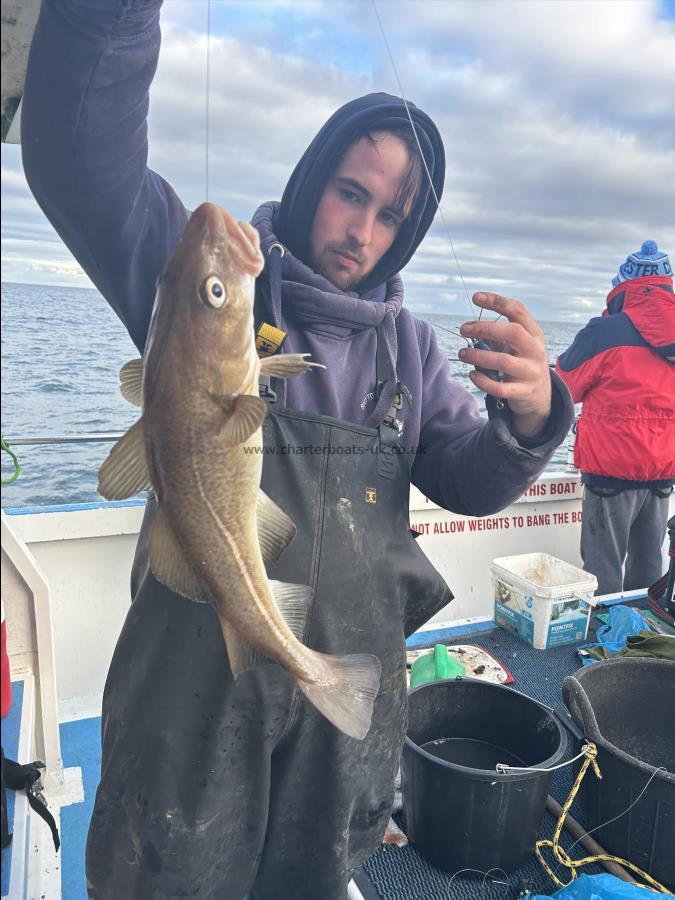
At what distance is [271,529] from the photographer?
4.98 ft

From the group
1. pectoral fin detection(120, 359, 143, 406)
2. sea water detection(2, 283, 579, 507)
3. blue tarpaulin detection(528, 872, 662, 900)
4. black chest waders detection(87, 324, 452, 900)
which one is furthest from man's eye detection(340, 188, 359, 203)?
sea water detection(2, 283, 579, 507)

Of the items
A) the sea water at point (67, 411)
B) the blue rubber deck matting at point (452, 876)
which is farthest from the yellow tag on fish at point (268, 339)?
the sea water at point (67, 411)

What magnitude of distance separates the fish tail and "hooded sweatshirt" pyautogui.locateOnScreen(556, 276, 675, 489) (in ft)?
16.3

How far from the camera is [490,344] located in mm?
1889

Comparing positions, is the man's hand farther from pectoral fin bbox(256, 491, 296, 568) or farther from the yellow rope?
the yellow rope

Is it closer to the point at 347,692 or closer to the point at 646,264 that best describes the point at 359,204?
the point at 347,692

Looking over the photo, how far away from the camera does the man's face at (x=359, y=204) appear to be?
2.13 m

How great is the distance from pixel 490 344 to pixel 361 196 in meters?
0.69

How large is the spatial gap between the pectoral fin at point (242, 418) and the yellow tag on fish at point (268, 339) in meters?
0.61

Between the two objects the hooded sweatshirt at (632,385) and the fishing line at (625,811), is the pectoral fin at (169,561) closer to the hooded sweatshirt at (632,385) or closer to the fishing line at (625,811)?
the fishing line at (625,811)

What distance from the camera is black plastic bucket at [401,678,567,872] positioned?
271 centimetres

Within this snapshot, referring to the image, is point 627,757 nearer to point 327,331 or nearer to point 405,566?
point 405,566

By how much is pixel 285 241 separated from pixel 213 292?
110cm

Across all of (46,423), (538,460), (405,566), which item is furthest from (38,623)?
(46,423)
